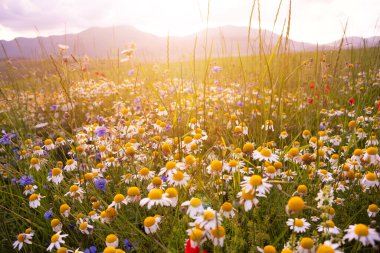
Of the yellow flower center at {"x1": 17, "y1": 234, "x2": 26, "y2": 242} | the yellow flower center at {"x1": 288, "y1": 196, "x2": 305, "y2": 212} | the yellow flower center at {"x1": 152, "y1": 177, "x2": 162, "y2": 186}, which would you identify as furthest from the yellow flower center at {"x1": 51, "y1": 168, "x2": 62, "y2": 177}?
the yellow flower center at {"x1": 288, "y1": 196, "x2": 305, "y2": 212}

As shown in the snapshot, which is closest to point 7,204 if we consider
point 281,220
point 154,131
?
point 154,131

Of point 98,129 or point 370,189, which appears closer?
point 370,189

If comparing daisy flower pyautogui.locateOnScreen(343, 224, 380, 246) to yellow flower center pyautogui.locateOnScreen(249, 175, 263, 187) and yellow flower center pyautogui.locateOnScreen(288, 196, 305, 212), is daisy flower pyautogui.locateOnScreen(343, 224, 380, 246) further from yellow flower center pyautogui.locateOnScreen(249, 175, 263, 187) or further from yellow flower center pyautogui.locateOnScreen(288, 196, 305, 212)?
yellow flower center pyautogui.locateOnScreen(249, 175, 263, 187)

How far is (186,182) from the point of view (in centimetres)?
166

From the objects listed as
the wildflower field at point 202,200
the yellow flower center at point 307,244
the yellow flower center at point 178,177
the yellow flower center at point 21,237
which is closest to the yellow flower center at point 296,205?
the wildflower field at point 202,200

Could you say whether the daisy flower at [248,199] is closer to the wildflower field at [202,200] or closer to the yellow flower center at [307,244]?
the wildflower field at [202,200]

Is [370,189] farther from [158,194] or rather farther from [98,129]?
[98,129]

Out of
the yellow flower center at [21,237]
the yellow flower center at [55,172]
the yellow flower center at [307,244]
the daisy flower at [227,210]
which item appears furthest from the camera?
the yellow flower center at [55,172]

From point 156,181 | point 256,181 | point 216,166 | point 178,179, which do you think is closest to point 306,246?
point 256,181

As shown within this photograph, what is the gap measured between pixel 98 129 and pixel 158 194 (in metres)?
Answer: 1.45

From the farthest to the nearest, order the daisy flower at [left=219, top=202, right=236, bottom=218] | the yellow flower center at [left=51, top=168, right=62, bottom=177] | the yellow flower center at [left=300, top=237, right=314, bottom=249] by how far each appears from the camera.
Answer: the yellow flower center at [left=51, top=168, right=62, bottom=177] < the daisy flower at [left=219, top=202, right=236, bottom=218] < the yellow flower center at [left=300, top=237, right=314, bottom=249]

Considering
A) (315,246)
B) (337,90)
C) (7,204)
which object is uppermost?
(337,90)

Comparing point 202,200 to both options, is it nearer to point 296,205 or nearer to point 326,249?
point 296,205

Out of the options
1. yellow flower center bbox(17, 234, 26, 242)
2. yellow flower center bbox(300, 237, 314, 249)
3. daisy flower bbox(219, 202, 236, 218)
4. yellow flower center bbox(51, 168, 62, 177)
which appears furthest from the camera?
yellow flower center bbox(51, 168, 62, 177)
